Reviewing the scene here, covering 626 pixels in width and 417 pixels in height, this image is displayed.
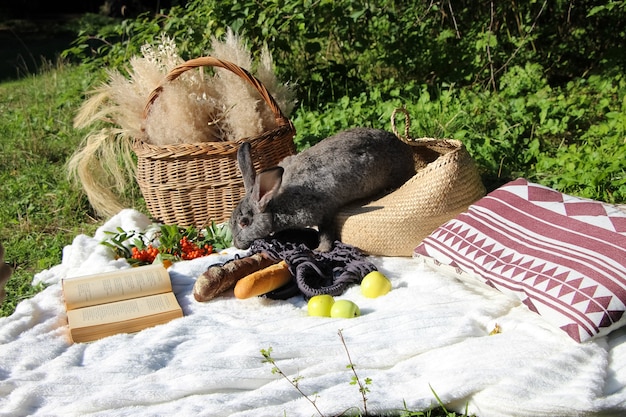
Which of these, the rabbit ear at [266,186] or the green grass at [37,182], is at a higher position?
the rabbit ear at [266,186]

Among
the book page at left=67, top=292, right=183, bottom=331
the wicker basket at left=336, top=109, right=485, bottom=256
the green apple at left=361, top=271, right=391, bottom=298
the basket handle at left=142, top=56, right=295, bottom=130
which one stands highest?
the basket handle at left=142, top=56, right=295, bottom=130

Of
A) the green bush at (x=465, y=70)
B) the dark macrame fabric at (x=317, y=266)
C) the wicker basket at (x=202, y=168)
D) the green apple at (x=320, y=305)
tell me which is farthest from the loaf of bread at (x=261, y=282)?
the green bush at (x=465, y=70)

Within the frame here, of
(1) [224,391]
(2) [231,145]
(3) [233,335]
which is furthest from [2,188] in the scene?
(1) [224,391]

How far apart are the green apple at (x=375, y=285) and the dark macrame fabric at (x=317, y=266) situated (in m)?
0.14

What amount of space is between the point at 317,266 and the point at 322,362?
2.84ft

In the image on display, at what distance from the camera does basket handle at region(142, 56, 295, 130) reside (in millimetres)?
4387

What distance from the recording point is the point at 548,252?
3.22 meters

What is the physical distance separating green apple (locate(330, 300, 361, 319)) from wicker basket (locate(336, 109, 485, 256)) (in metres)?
0.69

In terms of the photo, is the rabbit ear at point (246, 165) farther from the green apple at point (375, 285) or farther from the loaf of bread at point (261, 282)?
the green apple at point (375, 285)

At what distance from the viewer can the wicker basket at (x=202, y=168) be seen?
4.44 meters

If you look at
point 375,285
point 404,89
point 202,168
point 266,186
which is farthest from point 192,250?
point 404,89

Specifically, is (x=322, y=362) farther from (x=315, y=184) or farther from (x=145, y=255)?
(x=145, y=255)

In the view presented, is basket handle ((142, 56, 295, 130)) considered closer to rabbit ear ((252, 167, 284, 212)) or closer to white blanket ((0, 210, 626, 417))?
rabbit ear ((252, 167, 284, 212))

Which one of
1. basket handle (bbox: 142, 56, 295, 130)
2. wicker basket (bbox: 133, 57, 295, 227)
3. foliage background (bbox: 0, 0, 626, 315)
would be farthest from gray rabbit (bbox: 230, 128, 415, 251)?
foliage background (bbox: 0, 0, 626, 315)
